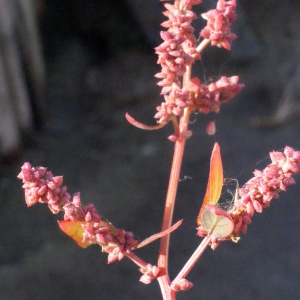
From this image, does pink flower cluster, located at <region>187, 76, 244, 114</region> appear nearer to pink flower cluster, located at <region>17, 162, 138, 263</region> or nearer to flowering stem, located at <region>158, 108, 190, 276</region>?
flowering stem, located at <region>158, 108, 190, 276</region>

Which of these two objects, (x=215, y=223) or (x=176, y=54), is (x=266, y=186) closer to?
(x=215, y=223)

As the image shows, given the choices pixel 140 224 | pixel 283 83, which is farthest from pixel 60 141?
pixel 283 83

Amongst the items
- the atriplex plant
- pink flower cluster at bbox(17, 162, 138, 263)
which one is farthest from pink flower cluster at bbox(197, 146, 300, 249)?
pink flower cluster at bbox(17, 162, 138, 263)

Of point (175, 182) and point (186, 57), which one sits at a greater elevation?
point (186, 57)

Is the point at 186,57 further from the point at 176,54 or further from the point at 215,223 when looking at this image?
the point at 215,223

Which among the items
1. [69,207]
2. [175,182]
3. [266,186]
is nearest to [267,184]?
[266,186]

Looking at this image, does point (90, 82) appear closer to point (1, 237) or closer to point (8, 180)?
point (8, 180)

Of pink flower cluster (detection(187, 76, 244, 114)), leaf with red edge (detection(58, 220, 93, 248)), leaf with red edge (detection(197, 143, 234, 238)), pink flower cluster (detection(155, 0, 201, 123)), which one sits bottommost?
leaf with red edge (detection(58, 220, 93, 248))
